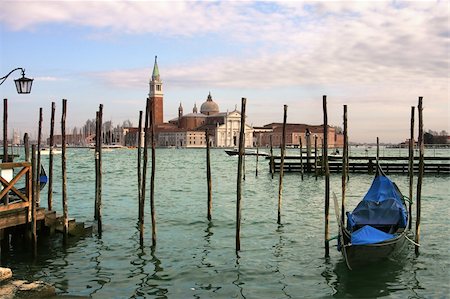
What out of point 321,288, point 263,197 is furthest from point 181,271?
point 263,197

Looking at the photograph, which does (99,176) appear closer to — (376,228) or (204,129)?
(376,228)

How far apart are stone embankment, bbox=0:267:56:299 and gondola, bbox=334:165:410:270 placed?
4603 mm

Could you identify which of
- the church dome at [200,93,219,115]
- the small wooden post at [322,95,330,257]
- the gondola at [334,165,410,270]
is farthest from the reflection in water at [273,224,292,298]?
the church dome at [200,93,219,115]

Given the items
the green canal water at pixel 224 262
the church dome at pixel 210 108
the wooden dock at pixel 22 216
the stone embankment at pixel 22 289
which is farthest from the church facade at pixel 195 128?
the stone embankment at pixel 22 289

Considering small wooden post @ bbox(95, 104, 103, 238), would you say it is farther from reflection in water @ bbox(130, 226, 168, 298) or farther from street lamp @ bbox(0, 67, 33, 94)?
street lamp @ bbox(0, 67, 33, 94)

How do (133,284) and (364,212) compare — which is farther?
(364,212)

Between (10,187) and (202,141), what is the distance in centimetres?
11904

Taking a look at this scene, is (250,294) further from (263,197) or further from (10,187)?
(263,197)

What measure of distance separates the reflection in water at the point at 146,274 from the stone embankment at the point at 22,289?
1346 millimetres

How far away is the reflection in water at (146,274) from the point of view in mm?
7289

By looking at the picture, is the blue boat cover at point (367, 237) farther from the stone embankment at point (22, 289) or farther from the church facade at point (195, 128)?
the church facade at point (195, 128)

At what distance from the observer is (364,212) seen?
1049 cm

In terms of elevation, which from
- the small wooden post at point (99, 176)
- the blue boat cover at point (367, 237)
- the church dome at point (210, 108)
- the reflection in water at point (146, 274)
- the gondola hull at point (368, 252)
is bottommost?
the reflection in water at point (146, 274)

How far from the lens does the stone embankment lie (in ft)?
19.3
